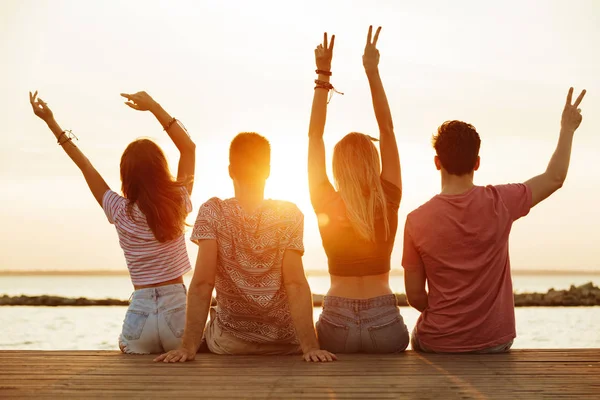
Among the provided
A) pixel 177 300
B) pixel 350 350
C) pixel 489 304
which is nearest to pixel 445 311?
pixel 489 304

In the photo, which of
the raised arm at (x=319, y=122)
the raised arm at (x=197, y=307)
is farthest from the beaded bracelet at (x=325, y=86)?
the raised arm at (x=197, y=307)

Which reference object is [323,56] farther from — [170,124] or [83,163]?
[83,163]

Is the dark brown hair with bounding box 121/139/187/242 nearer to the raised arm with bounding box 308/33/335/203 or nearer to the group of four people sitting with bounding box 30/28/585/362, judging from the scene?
the group of four people sitting with bounding box 30/28/585/362

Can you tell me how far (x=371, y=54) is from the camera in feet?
16.6

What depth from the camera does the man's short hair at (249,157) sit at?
178 inches

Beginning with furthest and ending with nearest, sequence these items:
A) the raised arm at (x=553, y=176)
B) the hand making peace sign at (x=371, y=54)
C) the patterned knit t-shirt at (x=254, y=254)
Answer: the hand making peace sign at (x=371, y=54)
the raised arm at (x=553, y=176)
the patterned knit t-shirt at (x=254, y=254)

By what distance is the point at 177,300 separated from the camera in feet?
15.8

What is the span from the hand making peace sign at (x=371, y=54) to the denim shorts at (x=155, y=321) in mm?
1964

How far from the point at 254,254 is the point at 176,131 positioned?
1235 mm

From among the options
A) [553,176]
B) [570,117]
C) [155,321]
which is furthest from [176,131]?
[570,117]

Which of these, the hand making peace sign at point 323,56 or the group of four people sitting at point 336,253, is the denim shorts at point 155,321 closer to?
the group of four people sitting at point 336,253

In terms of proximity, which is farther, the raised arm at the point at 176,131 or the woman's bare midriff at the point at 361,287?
the raised arm at the point at 176,131

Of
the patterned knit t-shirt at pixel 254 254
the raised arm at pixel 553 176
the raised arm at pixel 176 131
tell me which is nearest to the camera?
the patterned knit t-shirt at pixel 254 254

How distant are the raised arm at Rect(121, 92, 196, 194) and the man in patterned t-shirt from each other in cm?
74
